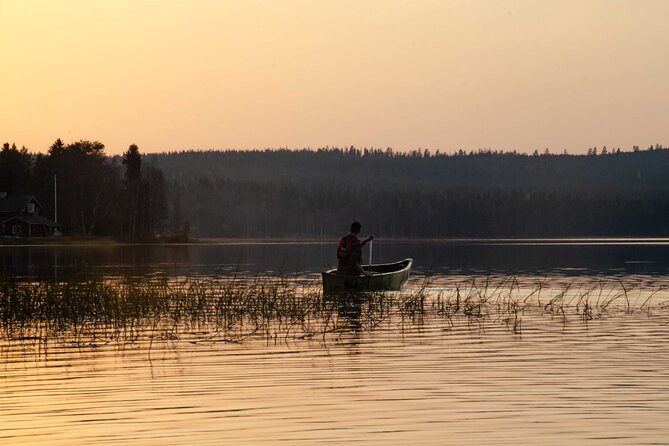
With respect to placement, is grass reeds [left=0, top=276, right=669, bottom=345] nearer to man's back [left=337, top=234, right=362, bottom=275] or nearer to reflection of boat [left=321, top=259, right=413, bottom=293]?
reflection of boat [left=321, top=259, right=413, bottom=293]

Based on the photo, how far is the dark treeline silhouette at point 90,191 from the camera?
13375 centimetres

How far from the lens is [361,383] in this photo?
18.9 meters

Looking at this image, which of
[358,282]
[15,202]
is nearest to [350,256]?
[358,282]

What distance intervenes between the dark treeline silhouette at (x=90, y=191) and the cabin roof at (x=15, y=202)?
3778 mm

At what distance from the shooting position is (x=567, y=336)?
1030 inches

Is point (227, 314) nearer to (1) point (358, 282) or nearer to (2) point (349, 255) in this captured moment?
(2) point (349, 255)

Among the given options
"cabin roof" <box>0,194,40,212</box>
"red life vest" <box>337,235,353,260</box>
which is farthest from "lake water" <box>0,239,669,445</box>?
"cabin roof" <box>0,194,40,212</box>

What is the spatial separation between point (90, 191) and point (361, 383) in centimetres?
12081

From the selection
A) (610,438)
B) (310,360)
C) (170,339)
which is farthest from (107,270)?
(610,438)

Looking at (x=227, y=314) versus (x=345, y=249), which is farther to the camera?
(x=345, y=249)

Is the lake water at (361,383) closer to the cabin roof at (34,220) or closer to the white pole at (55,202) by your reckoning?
the cabin roof at (34,220)

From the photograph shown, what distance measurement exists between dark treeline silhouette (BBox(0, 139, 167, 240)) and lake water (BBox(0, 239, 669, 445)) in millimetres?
105923

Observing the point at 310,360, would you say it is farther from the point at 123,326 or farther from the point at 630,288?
the point at 630,288

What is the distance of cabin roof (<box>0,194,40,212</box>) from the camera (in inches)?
5123
